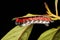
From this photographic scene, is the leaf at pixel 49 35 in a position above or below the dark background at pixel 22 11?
below

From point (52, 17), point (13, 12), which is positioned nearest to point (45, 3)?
point (52, 17)

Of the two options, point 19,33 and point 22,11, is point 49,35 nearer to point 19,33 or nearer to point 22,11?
point 19,33

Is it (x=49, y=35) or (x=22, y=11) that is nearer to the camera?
(x=49, y=35)

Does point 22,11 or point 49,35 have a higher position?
point 22,11

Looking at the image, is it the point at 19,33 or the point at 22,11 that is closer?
the point at 19,33

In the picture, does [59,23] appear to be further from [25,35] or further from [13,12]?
[13,12]

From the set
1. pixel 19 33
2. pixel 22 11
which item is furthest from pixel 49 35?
pixel 22 11

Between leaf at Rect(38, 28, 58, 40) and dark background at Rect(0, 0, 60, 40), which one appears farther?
dark background at Rect(0, 0, 60, 40)

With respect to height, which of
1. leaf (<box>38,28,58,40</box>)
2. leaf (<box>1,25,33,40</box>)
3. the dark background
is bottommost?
leaf (<box>38,28,58,40</box>)
